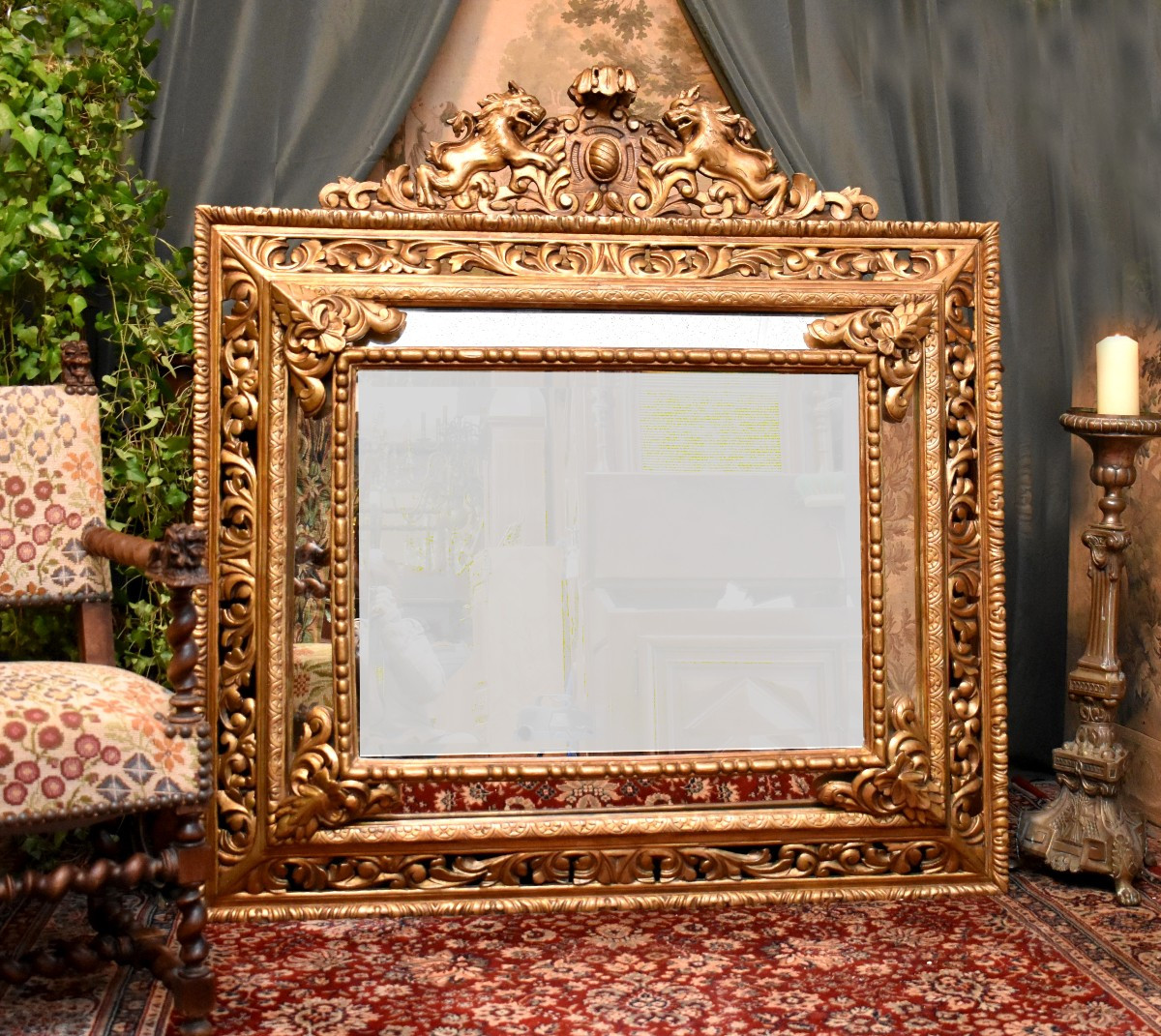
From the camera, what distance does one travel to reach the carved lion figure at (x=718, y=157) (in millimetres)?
2135

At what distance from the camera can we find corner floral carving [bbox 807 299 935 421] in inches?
83.8

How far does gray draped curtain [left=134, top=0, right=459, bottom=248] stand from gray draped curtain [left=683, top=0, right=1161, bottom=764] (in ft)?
2.27

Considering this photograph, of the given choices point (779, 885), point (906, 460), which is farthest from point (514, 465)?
point (779, 885)

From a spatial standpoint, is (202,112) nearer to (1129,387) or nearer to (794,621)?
(794,621)

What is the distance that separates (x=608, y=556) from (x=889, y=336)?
26.3 inches

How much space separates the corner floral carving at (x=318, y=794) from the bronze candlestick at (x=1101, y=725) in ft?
4.18

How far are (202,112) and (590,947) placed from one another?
1.86m

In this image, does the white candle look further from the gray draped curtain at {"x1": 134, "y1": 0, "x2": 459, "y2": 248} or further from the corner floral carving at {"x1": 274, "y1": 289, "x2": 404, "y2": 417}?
the gray draped curtain at {"x1": 134, "y1": 0, "x2": 459, "y2": 248}

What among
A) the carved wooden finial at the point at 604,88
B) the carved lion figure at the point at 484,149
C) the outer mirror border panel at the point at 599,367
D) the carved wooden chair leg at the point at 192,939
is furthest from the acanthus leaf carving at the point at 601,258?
the carved wooden chair leg at the point at 192,939

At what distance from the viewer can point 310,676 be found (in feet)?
6.72

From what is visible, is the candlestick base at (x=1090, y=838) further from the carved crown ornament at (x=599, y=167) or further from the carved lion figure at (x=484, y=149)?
the carved lion figure at (x=484, y=149)

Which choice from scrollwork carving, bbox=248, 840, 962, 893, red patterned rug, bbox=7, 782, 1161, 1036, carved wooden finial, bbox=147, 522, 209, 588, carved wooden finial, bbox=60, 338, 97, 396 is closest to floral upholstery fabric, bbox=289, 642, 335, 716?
scrollwork carving, bbox=248, 840, 962, 893

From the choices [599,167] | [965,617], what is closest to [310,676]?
[599,167]

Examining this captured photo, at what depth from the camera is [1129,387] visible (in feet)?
6.93
